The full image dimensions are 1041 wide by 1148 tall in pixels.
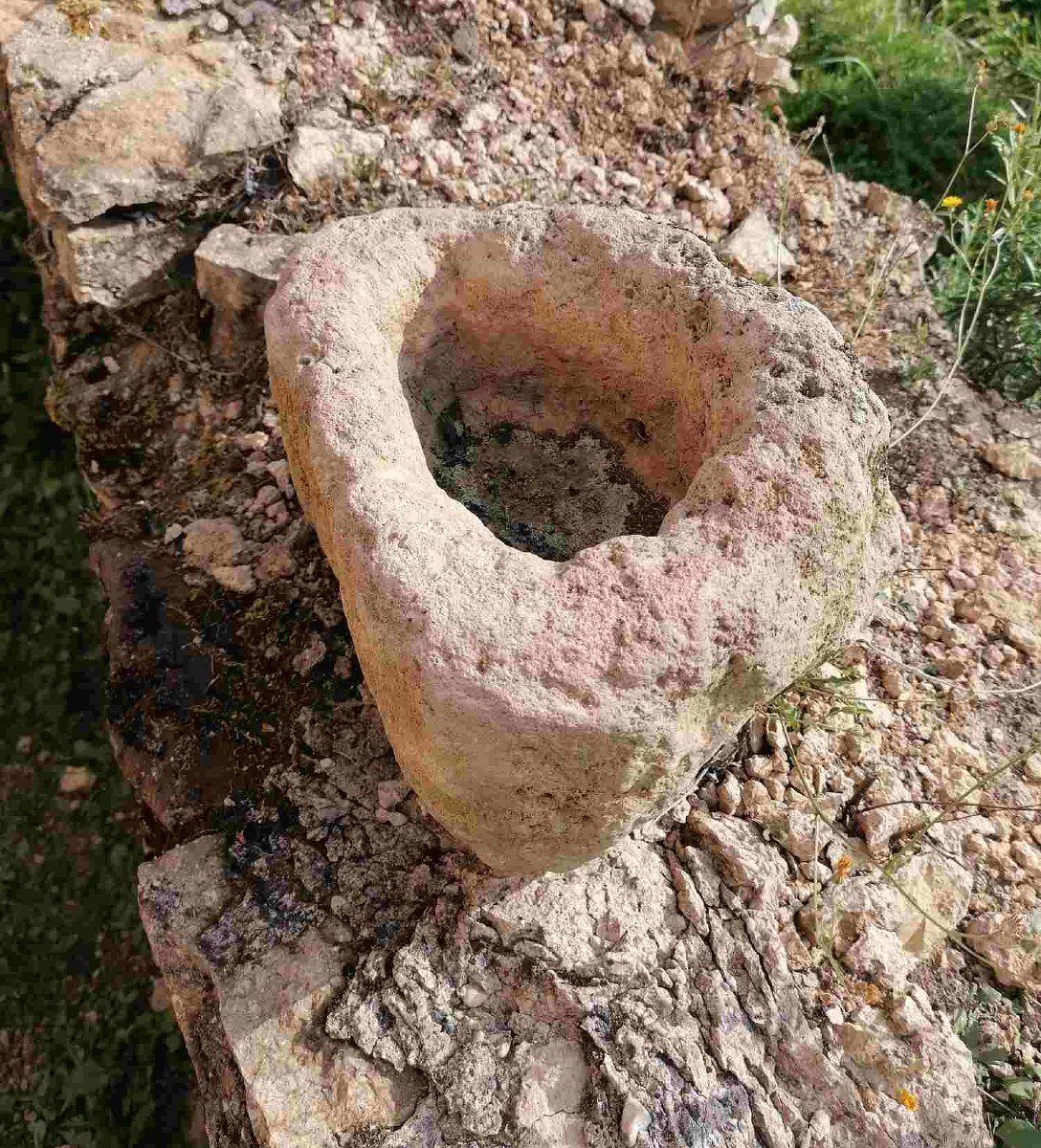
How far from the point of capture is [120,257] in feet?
9.90

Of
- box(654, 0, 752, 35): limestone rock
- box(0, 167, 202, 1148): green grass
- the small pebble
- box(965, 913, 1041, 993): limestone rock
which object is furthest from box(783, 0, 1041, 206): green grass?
the small pebble

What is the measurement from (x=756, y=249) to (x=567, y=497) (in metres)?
1.56

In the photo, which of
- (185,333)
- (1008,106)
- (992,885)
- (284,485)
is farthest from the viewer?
(1008,106)

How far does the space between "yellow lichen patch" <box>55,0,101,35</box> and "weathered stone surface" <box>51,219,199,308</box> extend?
2.20 ft

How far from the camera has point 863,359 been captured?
3.29 m

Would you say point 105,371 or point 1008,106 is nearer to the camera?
point 105,371

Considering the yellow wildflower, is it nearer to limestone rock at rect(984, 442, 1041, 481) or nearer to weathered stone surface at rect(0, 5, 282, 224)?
limestone rock at rect(984, 442, 1041, 481)

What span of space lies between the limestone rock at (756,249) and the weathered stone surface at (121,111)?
1632mm

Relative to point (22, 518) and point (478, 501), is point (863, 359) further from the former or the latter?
point (22, 518)

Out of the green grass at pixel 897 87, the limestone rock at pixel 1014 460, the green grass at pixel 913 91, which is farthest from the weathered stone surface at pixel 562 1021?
the green grass at pixel 897 87

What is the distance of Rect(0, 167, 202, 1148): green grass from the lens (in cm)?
292

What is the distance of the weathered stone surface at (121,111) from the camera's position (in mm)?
2920

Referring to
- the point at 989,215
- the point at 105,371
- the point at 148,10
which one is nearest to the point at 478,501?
the point at 105,371

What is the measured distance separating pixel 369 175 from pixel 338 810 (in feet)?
6.87
